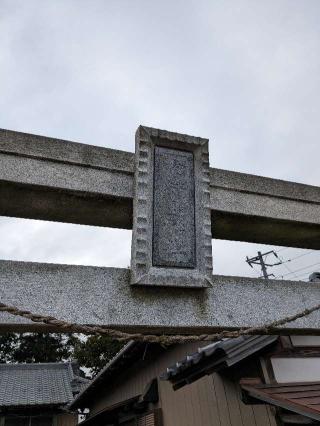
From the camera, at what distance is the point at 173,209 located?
3.29m

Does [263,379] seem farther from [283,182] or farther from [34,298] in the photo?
[34,298]

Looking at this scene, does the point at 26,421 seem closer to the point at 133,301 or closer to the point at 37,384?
the point at 37,384

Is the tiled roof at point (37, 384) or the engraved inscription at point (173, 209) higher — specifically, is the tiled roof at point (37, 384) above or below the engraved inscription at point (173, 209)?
above

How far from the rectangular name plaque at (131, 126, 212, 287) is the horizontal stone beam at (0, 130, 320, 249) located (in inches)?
6.1

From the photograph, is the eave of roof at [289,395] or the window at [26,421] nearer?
the eave of roof at [289,395]

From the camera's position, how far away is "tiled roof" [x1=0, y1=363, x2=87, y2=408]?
Result: 20.0 meters

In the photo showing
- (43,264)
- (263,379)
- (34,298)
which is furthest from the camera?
(263,379)

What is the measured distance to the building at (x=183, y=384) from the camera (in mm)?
5379

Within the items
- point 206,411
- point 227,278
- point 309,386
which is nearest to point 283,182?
point 227,278

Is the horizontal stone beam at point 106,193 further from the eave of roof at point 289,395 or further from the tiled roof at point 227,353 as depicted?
the tiled roof at point 227,353

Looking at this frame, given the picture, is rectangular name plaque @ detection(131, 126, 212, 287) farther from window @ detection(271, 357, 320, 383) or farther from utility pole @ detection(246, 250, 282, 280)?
utility pole @ detection(246, 250, 282, 280)

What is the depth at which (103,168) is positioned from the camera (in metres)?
3.26

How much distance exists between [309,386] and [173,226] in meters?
3.45

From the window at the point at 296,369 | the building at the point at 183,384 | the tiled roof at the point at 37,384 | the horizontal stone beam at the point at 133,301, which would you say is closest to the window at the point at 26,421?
the tiled roof at the point at 37,384
